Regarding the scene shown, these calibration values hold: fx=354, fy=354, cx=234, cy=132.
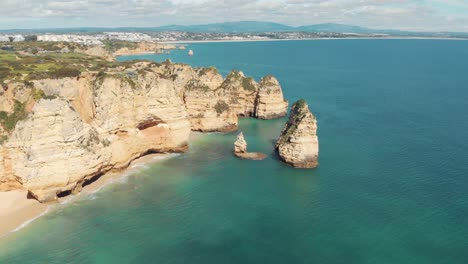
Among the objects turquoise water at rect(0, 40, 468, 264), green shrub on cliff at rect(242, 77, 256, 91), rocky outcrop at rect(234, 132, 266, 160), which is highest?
green shrub on cliff at rect(242, 77, 256, 91)

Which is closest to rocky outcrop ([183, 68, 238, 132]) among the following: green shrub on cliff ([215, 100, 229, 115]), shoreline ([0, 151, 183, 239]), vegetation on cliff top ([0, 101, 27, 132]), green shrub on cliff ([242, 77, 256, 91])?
green shrub on cliff ([215, 100, 229, 115])

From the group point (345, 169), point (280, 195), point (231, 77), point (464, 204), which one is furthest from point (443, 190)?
point (231, 77)

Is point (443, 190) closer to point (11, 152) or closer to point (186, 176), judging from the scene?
point (186, 176)

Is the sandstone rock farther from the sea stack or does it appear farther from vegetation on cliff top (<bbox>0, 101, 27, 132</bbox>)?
vegetation on cliff top (<bbox>0, 101, 27, 132</bbox>)

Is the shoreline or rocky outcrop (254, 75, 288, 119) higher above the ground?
rocky outcrop (254, 75, 288, 119)

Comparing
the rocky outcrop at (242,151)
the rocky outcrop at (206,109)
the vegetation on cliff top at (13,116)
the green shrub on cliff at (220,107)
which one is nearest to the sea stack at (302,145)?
the rocky outcrop at (242,151)

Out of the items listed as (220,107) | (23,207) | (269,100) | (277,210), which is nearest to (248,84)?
(269,100)
